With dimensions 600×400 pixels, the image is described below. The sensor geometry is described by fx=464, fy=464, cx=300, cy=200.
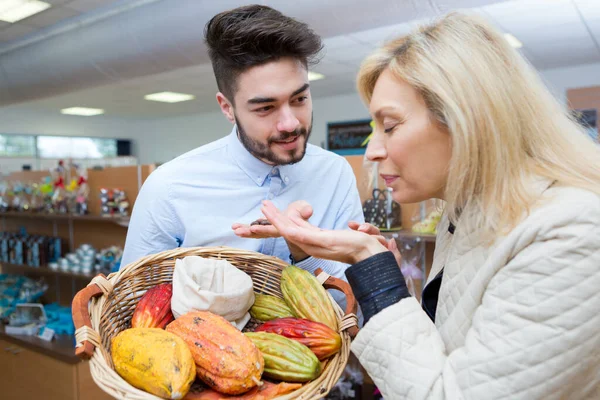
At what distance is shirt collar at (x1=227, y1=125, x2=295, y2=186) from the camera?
1.67 m

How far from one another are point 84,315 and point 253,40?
93 centimetres

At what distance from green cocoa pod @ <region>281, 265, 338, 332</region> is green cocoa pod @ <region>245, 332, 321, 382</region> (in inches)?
5.3

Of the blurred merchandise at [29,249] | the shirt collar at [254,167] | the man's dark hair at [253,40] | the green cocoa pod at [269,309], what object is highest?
the man's dark hair at [253,40]

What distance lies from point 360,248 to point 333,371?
0.28 m

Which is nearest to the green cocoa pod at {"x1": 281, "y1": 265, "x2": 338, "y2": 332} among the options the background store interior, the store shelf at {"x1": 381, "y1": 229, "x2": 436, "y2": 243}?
the background store interior

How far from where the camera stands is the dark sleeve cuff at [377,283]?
984 millimetres

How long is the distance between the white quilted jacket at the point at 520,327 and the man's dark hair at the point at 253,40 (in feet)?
2.97

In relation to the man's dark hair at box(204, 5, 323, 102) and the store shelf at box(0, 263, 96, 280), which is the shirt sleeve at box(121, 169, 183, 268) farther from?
the store shelf at box(0, 263, 96, 280)

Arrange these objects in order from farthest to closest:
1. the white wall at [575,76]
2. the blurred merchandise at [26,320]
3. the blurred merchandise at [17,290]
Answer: the white wall at [575,76] < the blurred merchandise at [17,290] < the blurred merchandise at [26,320]

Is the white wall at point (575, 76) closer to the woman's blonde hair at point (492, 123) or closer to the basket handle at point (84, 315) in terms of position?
the woman's blonde hair at point (492, 123)

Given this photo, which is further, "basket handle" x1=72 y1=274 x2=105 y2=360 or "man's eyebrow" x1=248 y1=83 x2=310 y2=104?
"man's eyebrow" x1=248 y1=83 x2=310 y2=104

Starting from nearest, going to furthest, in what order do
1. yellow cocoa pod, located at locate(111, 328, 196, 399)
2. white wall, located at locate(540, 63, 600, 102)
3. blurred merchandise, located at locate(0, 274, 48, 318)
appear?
yellow cocoa pod, located at locate(111, 328, 196, 399) → blurred merchandise, located at locate(0, 274, 48, 318) → white wall, located at locate(540, 63, 600, 102)

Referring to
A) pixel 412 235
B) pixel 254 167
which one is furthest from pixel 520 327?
pixel 412 235

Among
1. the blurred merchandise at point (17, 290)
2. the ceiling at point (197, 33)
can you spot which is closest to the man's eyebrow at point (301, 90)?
the ceiling at point (197, 33)
